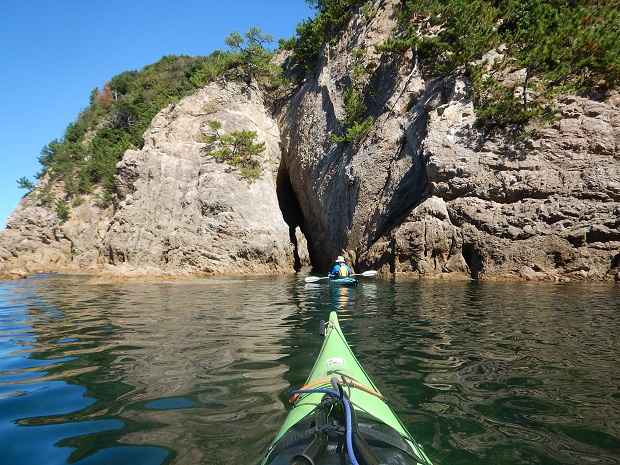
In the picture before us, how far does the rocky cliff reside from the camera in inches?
524

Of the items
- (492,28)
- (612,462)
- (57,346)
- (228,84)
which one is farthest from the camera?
(228,84)

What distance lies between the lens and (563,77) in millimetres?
14719

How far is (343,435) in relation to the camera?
1.93 metres

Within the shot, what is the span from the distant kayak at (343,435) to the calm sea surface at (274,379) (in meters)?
0.52

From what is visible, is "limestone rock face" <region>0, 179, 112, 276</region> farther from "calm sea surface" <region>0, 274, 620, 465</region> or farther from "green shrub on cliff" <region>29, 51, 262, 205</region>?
"calm sea surface" <region>0, 274, 620, 465</region>

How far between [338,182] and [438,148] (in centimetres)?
710

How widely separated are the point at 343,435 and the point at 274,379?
228 centimetres

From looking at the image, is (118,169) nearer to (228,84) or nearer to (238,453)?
(228,84)

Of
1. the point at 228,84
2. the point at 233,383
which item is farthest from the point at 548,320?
the point at 228,84

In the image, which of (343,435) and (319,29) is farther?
(319,29)

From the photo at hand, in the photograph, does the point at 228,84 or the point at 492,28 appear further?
→ the point at 228,84

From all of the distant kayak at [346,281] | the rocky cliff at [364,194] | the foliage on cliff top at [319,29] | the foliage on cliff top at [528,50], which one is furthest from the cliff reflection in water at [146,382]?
the foliage on cliff top at [319,29]

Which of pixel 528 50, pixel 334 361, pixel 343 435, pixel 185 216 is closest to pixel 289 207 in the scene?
pixel 185 216

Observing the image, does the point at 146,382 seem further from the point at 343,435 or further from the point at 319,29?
the point at 319,29
